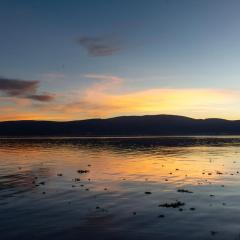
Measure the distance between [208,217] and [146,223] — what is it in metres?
4.98

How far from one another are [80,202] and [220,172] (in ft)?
98.0

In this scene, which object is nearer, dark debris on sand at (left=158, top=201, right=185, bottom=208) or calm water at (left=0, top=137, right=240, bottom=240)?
calm water at (left=0, top=137, right=240, bottom=240)

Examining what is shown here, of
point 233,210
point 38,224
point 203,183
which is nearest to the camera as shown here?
point 38,224

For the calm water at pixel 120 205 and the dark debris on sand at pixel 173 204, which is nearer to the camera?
the calm water at pixel 120 205

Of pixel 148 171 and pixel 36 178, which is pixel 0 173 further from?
pixel 148 171

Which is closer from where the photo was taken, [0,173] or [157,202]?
[157,202]

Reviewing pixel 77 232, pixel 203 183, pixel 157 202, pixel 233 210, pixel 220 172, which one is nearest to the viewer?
pixel 77 232

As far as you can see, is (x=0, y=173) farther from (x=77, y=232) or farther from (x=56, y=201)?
(x=77, y=232)

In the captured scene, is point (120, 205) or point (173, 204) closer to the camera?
point (173, 204)

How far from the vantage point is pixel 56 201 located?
37.5 metres

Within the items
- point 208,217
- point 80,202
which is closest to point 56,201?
point 80,202

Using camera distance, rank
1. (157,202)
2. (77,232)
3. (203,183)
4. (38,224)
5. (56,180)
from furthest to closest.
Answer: (56,180), (203,183), (157,202), (38,224), (77,232)

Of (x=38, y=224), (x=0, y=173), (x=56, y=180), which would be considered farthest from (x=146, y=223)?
(x=0, y=173)

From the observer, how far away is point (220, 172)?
2377 inches
